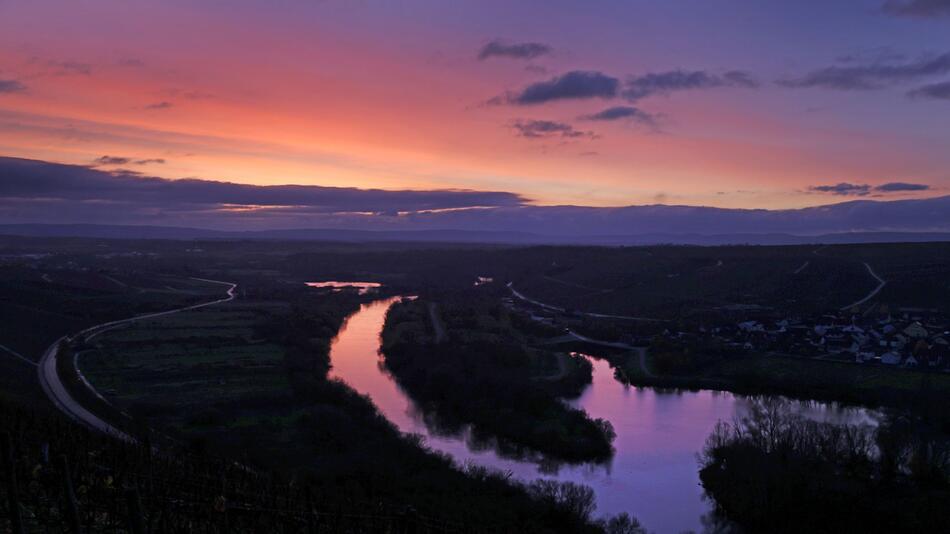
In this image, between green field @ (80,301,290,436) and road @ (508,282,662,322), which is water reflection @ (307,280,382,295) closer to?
road @ (508,282,662,322)

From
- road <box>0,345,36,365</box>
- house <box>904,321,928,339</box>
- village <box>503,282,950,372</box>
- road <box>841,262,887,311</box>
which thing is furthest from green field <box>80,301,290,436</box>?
road <box>841,262,887,311</box>

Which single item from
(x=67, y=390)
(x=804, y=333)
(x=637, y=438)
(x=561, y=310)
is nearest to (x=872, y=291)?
(x=804, y=333)

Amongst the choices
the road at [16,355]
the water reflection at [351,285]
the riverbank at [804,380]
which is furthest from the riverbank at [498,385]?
the water reflection at [351,285]

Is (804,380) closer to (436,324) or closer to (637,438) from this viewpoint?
(637,438)

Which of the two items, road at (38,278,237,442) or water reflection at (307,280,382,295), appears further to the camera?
water reflection at (307,280,382,295)

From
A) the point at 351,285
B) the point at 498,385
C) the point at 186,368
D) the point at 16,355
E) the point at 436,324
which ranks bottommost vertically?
the point at 351,285

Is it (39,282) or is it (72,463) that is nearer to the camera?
(72,463)

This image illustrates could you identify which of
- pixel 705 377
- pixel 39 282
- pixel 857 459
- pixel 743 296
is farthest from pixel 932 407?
pixel 39 282

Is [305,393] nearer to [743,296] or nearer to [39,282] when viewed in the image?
[743,296]
